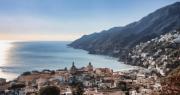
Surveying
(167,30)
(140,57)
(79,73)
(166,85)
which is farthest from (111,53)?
(166,85)

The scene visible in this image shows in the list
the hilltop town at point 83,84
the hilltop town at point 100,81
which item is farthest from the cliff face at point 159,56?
the hilltop town at point 83,84

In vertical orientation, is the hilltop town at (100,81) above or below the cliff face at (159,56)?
below

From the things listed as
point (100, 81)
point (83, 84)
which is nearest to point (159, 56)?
point (100, 81)

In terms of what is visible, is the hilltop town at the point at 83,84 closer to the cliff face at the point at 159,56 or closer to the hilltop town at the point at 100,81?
the hilltop town at the point at 100,81

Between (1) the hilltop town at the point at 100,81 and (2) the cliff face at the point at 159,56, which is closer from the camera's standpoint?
(1) the hilltop town at the point at 100,81

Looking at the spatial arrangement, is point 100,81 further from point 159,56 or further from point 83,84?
point 159,56

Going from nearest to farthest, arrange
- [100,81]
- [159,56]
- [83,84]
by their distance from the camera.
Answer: [83,84], [100,81], [159,56]

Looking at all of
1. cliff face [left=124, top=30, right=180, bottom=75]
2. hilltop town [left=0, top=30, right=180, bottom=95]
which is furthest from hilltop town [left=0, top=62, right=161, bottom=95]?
cliff face [left=124, top=30, right=180, bottom=75]

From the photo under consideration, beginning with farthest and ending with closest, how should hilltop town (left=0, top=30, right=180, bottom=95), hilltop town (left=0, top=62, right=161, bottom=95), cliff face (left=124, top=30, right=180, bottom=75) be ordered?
cliff face (left=124, top=30, right=180, bottom=75), hilltop town (left=0, top=62, right=161, bottom=95), hilltop town (left=0, top=30, right=180, bottom=95)

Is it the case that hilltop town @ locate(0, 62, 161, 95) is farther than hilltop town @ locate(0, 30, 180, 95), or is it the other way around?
hilltop town @ locate(0, 62, 161, 95)

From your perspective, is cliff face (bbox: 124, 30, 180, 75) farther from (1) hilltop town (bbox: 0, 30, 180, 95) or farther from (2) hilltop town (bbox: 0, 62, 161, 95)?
(2) hilltop town (bbox: 0, 62, 161, 95)

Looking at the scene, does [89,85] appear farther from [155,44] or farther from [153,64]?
[155,44]
